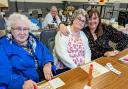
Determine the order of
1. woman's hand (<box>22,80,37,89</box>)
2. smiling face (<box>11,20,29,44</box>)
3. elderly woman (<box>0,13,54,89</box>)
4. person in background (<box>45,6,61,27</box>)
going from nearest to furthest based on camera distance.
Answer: woman's hand (<box>22,80,37,89</box>), elderly woman (<box>0,13,54,89</box>), smiling face (<box>11,20,29,44</box>), person in background (<box>45,6,61,27</box>)

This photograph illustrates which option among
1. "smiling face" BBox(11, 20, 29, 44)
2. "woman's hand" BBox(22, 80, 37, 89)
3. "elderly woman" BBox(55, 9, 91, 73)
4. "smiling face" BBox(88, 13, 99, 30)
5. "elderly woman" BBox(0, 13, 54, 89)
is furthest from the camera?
"smiling face" BBox(88, 13, 99, 30)

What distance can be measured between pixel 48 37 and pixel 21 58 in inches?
19.2

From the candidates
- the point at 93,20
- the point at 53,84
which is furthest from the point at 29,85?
the point at 93,20

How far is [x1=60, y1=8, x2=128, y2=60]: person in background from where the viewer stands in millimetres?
1820

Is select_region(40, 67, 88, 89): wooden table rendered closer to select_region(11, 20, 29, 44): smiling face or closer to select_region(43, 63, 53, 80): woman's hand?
select_region(43, 63, 53, 80): woman's hand

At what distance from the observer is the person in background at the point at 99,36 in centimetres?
182

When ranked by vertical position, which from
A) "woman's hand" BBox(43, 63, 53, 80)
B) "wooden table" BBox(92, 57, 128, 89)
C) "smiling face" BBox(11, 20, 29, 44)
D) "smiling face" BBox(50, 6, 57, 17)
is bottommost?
"wooden table" BBox(92, 57, 128, 89)

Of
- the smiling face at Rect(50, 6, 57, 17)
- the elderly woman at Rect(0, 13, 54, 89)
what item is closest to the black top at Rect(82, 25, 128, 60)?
the elderly woman at Rect(0, 13, 54, 89)

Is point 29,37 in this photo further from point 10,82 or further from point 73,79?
point 73,79

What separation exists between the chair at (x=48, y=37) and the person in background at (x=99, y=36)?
0.41m

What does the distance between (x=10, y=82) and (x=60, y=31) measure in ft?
2.54

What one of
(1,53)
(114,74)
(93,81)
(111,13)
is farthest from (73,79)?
(111,13)

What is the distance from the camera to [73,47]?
169 centimetres

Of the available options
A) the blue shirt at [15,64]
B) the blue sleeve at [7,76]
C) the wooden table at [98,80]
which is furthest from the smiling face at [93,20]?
the blue sleeve at [7,76]
